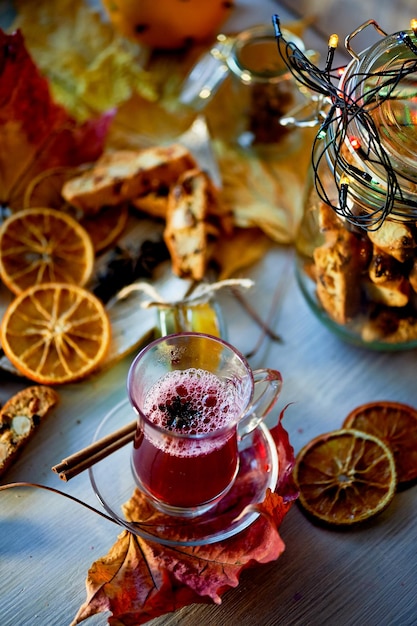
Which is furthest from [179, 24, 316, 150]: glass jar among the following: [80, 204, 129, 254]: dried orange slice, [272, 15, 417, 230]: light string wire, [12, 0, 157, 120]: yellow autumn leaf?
[272, 15, 417, 230]: light string wire

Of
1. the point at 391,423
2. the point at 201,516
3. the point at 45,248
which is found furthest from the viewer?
the point at 45,248

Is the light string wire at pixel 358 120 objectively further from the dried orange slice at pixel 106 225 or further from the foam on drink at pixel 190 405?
the dried orange slice at pixel 106 225

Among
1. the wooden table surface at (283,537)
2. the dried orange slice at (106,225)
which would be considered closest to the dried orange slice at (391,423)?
the wooden table surface at (283,537)

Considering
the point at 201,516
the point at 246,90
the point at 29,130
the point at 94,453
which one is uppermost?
the point at 29,130

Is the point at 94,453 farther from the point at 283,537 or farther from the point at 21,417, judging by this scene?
the point at 283,537

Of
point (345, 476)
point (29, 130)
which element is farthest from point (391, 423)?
point (29, 130)

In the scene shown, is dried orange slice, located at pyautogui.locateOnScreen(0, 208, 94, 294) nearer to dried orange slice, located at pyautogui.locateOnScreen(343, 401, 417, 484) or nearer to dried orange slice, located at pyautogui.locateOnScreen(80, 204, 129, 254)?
dried orange slice, located at pyautogui.locateOnScreen(80, 204, 129, 254)
